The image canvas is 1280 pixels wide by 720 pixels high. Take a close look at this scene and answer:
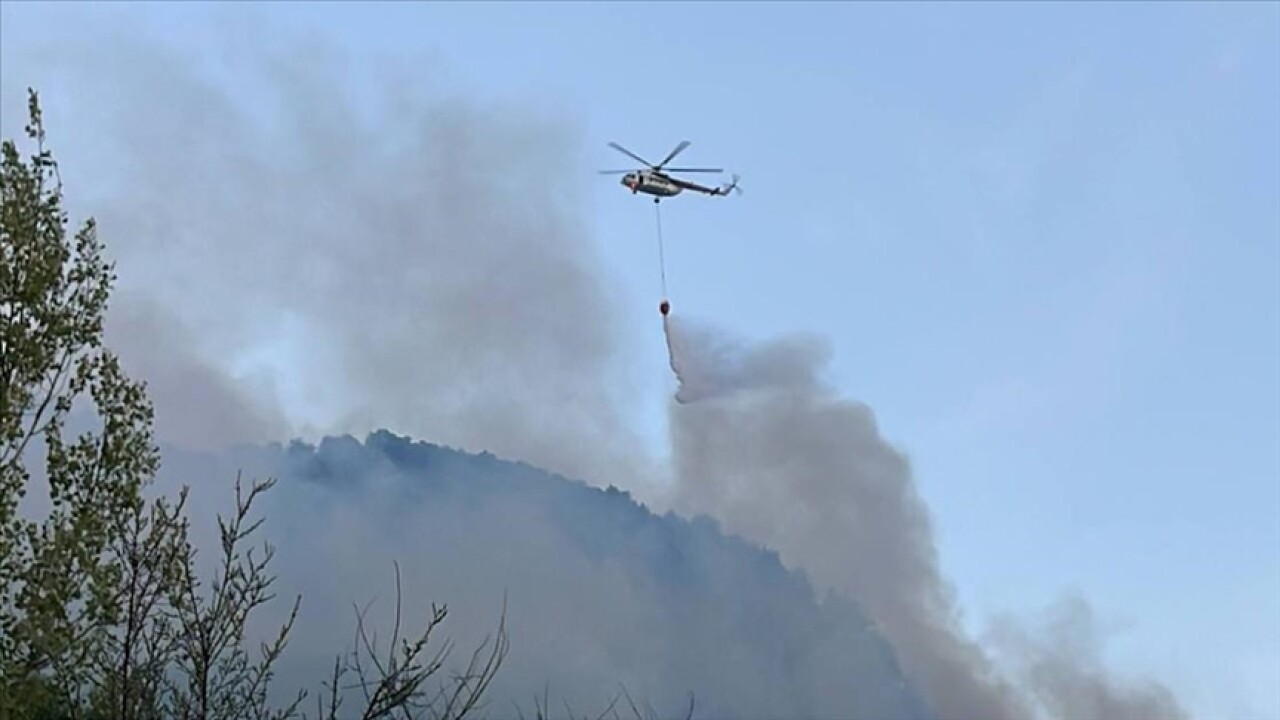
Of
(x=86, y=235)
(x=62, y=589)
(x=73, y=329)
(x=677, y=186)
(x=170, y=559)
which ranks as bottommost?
(x=170, y=559)

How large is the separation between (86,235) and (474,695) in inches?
527

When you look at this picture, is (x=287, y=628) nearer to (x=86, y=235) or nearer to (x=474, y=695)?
(x=474, y=695)

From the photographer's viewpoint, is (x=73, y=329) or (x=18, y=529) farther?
(x=73, y=329)

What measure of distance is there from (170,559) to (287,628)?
1.79m

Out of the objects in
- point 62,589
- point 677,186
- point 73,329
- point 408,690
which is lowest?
point 408,690

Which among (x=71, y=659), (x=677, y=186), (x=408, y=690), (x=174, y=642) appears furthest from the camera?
(x=677, y=186)

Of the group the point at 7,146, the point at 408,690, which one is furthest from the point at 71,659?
the point at 7,146

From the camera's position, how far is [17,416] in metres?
20.7

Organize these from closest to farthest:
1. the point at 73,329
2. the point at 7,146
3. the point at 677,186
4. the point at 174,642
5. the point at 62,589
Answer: the point at 174,642, the point at 62,589, the point at 73,329, the point at 7,146, the point at 677,186

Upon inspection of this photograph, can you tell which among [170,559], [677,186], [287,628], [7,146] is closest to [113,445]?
[7,146]

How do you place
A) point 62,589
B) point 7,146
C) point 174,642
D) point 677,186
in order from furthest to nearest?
point 677,186 < point 7,146 < point 62,589 < point 174,642

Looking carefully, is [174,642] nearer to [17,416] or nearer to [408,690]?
[408,690]

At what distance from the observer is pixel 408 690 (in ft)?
41.2

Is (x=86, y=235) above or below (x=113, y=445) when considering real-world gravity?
above
